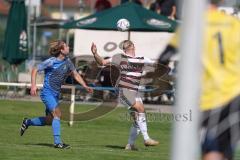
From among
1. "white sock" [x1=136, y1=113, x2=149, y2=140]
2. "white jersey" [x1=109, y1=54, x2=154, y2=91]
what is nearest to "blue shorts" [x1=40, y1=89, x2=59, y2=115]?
"white jersey" [x1=109, y1=54, x2=154, y2=91]

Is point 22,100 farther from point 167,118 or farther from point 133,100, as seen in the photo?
point 133,100

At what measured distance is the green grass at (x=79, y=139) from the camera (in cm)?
1347

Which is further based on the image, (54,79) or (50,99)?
(54,79)

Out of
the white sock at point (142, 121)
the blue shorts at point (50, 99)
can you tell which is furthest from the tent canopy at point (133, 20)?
the white sock at point (142, 121)

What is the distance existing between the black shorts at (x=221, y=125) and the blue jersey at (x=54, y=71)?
8.21m

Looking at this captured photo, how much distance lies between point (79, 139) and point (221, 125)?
963 cm

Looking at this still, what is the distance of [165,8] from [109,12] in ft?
13.6

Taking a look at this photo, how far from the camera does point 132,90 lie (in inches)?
601

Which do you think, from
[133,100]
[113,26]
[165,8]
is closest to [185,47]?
[133,100]

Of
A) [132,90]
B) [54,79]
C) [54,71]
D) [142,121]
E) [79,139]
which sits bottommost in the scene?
[79,139]

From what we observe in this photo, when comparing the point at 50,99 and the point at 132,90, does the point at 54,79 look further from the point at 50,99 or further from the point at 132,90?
the point at 132,90

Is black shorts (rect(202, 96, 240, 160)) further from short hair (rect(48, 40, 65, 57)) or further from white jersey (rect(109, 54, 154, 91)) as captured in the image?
white jersey (rect(109, 54, 154, 91))

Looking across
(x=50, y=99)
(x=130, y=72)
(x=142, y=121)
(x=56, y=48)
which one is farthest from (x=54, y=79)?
(x=142, y=121)

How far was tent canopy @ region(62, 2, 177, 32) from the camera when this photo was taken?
24.9 meters
